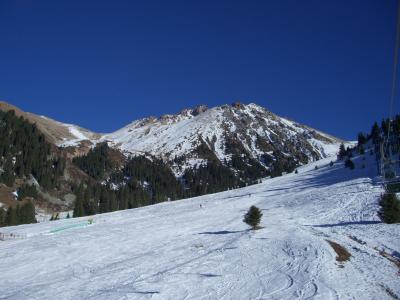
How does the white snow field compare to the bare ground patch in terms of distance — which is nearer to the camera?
the white snow field

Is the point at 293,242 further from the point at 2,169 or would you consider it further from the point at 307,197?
the point at 2,169

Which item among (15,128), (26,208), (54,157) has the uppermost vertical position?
(15,128)

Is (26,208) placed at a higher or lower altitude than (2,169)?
lower

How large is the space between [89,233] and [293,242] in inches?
1070

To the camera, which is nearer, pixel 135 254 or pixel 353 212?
pixel 135 254

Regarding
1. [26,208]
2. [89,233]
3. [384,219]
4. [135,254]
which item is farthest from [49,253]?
[26,208]

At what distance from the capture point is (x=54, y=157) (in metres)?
167

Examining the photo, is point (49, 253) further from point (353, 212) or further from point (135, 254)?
point (353, 212)

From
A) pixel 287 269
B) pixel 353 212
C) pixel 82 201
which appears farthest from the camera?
pixel 82 201

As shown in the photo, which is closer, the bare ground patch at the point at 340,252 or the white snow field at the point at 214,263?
the white snow field at the point at 214,263

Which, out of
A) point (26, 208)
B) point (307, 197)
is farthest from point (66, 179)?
Result: point (307, 197)

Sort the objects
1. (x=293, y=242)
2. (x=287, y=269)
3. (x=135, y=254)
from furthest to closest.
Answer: (x=135, y=254)
(x=293, y=242)
(x=287, y=269)

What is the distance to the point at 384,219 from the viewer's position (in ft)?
119

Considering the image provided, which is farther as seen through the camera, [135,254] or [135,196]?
[135,196]
